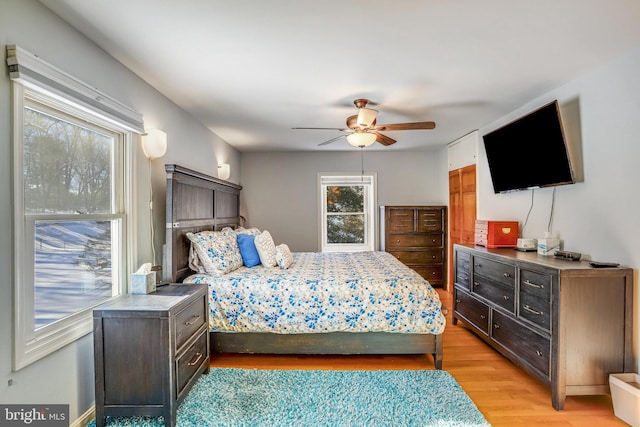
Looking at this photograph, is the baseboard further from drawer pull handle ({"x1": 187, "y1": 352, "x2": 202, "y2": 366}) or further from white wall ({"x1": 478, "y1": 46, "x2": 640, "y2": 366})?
white wall ({"x1": 478, "y1": 46, "x2": 640, "y2": 366})

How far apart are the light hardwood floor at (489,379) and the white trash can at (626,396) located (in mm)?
62

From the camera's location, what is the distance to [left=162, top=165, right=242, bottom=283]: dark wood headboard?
2643mm

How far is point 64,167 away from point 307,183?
3937 millimetres

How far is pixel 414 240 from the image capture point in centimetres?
517

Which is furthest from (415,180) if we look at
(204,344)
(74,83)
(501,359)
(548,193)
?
(74,83)

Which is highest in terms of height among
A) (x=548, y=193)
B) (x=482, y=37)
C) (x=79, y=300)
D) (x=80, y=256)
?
(x=482, y=37)

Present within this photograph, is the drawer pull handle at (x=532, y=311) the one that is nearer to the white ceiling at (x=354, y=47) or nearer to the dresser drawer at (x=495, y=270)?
the dresser drawer at (x=495, y=270)

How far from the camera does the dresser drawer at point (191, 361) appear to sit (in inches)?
75.4

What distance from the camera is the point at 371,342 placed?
106 inches

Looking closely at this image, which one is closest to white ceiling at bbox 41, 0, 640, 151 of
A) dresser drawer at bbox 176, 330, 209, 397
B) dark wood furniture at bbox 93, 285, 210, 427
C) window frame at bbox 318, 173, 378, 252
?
dark wood furniture at bbox 93, 285, 210, 427

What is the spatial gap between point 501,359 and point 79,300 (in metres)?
3.32

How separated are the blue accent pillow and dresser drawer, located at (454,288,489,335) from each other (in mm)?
2277

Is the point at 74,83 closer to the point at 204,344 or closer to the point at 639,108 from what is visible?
the point at 204,344

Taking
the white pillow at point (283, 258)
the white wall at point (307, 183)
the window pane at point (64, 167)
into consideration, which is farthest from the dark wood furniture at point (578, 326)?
the white wall at point (307, 183)
